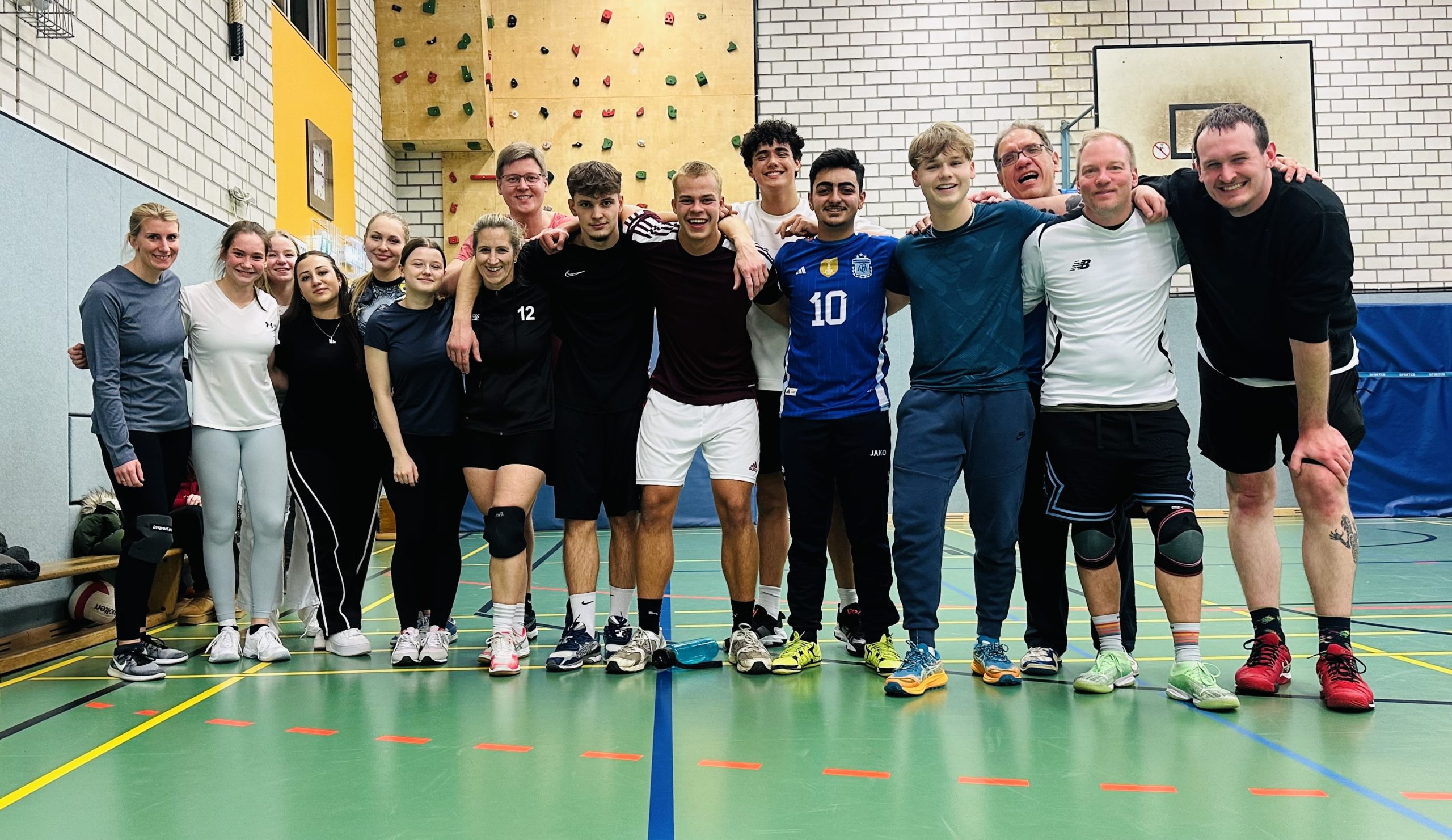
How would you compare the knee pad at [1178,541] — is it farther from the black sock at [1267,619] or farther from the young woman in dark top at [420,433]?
the young woman in dark top at [420,433]

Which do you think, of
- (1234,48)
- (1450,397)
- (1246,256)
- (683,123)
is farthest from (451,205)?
(1450,397)

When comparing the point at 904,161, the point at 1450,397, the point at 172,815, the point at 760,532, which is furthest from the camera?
the point at 904,161

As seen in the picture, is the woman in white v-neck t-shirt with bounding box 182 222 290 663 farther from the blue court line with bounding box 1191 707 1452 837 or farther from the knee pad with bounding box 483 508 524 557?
the blue court line with bounding box 1191 707 1452 837

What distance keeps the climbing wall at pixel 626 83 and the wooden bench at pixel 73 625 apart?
21.7 feet

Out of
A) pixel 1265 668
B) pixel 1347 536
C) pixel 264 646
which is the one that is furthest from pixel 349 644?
pixel 1347 536

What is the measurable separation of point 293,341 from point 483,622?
1.60 metres

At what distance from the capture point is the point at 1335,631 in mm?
3148

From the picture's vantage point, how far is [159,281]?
12.8 feet

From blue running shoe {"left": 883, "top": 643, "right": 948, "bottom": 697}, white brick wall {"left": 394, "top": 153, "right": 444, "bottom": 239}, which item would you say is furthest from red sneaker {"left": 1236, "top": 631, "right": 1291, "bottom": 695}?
white brick wall {"left": 394, "top": 153, "right": 444, "bottom": 239}

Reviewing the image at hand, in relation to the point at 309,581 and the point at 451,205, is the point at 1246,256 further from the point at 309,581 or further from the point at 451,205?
the point at 451,205

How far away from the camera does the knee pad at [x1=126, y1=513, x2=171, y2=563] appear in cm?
377

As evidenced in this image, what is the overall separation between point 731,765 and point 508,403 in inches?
66.0

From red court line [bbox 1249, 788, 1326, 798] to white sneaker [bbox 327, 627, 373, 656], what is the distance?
3.17 meters

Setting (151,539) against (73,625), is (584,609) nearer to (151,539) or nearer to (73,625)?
(151,539)
